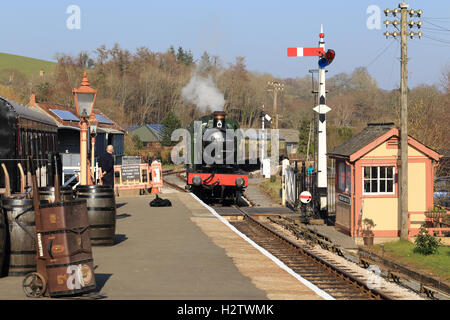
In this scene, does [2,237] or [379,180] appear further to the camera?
[379,180]

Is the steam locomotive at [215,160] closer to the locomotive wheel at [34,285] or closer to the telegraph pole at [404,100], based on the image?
the telegraph pole at [404,100]

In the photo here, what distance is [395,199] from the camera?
22.8 m

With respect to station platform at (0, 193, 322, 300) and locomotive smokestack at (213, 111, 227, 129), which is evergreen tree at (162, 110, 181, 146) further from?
station platform at (0, 193, 322, 300)

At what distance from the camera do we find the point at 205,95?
44.1m

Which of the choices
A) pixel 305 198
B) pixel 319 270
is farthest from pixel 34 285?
pixel 305 198

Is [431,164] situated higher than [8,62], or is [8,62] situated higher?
[8,62]

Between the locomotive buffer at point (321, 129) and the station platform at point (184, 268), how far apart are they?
382 inches

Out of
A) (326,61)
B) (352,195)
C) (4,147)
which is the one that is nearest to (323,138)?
(326,61)

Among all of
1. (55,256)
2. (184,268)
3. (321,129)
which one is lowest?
(184,268)

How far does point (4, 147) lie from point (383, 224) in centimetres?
1284

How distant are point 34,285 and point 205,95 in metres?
36.4

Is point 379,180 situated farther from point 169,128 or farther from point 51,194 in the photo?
point 169,128

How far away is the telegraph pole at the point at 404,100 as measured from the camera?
72.0 ft
